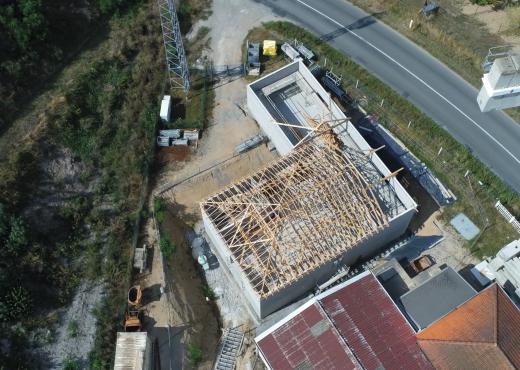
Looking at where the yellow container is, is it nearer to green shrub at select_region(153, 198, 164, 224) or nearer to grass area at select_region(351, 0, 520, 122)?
grass area at select_region(351, 0, 520, 122)

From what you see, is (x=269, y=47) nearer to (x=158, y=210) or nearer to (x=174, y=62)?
(x=174, y=62)

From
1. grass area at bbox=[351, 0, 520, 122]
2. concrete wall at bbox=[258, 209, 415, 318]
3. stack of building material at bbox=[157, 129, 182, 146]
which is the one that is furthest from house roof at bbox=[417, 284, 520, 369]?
stack of building material at bbox=[157, 129, 182, 146]

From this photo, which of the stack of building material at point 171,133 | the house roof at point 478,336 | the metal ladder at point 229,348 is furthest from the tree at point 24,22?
the house roof at point 478,336

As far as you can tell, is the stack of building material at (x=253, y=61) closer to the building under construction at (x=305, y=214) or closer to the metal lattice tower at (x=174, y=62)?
the metal lattice tower at (x=174, y=62)

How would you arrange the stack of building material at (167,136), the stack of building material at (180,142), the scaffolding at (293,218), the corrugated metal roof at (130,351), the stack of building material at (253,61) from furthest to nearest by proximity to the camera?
the stack of building material at (253,61), the stack of building material at (180,142), the stack of building material at (167,136), the scaffolding at (293,218), the corrugated metal roof at (130,351)

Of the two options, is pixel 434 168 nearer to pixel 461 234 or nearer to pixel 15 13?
pixel 461 234

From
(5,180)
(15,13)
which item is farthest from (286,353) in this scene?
(15,13)

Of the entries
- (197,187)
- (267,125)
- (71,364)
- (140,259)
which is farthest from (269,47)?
(71,364)
